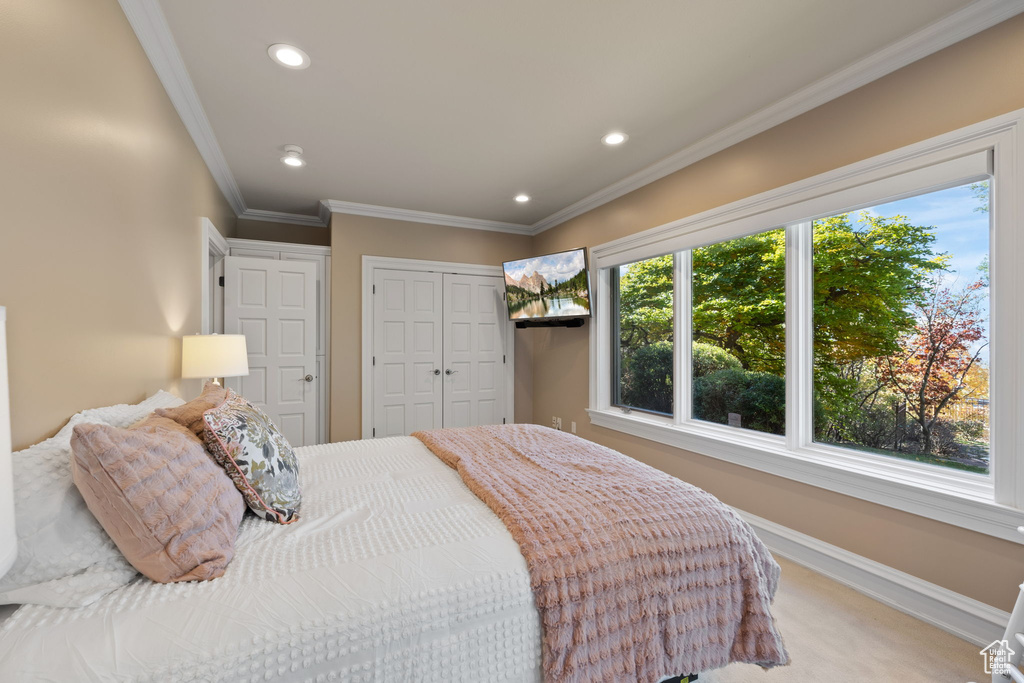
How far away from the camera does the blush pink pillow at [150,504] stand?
90cm

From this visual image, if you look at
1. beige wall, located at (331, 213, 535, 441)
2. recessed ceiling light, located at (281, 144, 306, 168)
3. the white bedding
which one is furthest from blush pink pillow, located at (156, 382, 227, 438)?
beige wall, located at (331, 213, 535, 441)

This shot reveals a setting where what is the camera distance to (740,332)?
2.80 meters

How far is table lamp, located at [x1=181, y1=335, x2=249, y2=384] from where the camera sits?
2.31 m

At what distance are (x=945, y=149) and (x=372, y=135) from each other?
2.92m

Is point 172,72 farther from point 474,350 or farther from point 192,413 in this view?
point 474,350

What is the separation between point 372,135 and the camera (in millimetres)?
2754

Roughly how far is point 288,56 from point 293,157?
1172mm

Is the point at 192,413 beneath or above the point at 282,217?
beneath

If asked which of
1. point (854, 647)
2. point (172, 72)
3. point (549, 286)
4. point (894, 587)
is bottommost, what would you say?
point (854, 647)

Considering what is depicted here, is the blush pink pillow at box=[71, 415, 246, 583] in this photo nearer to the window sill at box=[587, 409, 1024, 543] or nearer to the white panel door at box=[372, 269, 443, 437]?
the window sill at box=[587, 409, 1024, 543]

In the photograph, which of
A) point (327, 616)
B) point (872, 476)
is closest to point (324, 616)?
point (327, 616)

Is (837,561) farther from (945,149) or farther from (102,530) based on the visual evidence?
(102,530)

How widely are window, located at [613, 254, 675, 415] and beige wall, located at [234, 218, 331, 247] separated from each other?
2.94 m

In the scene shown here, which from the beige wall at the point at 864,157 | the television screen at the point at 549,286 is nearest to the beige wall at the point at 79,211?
the television screen at the point at 549,286
